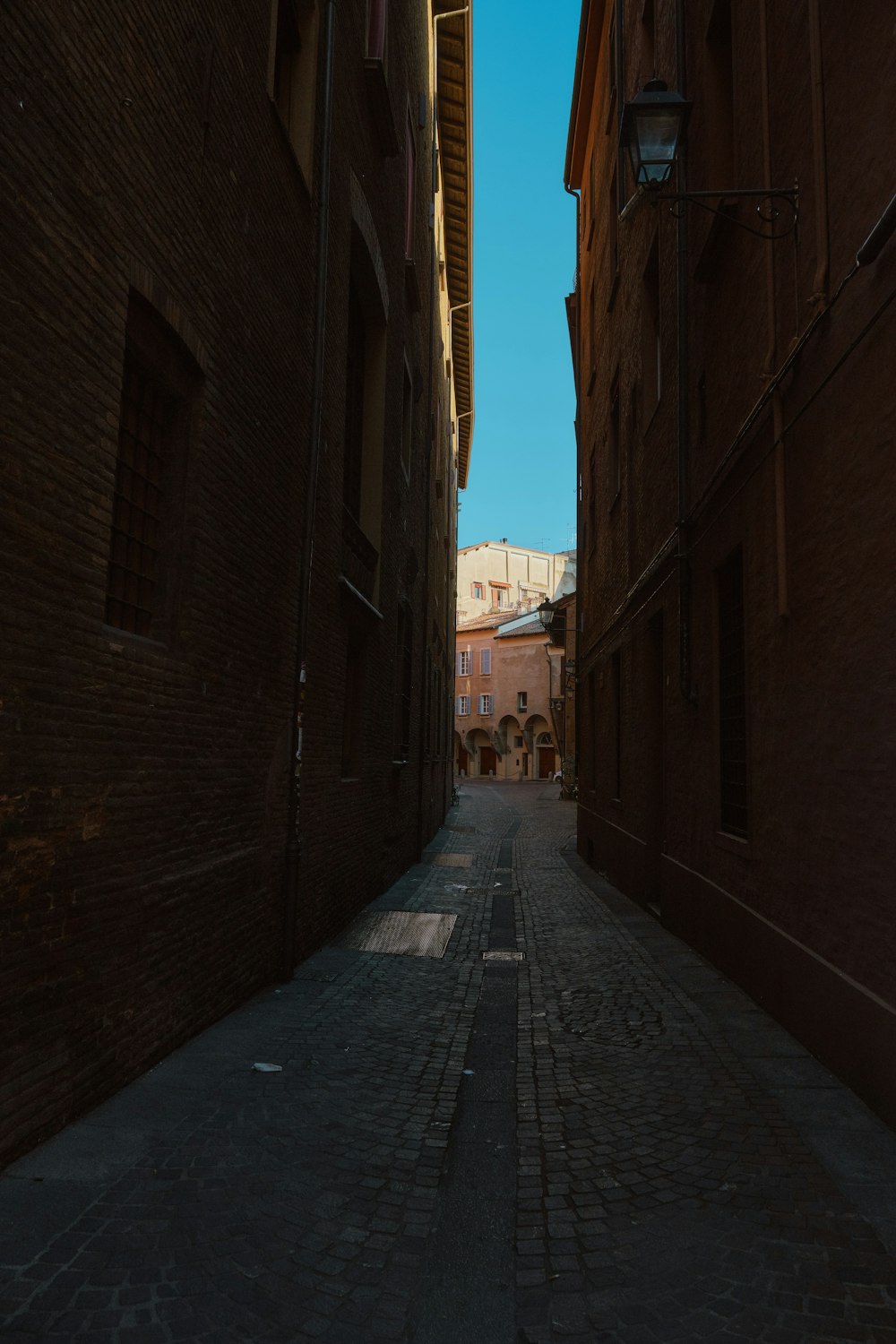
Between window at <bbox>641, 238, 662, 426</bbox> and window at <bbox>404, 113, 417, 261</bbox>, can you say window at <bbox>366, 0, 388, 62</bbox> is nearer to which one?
window at <bbox>404, 113, 417, 261</bbox>

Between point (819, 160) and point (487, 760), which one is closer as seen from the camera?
point (819, 160)

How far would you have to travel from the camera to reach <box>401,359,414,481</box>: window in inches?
492

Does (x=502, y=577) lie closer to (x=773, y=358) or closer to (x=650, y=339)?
(x=650, y=339)

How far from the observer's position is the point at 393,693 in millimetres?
11750

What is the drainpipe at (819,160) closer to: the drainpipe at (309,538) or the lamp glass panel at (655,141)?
the lamp glass panel at (655,141)

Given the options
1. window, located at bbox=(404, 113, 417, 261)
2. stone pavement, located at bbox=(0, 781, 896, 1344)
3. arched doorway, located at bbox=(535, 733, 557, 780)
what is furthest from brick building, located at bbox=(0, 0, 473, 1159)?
arched doorway, located at bbox=(535, 733, 557, 780)

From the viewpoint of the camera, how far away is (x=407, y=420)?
43.6ft

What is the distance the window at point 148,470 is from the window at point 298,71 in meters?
3.24

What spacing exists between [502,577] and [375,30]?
61.3 meters

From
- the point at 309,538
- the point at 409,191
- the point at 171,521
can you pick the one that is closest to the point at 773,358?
the point at 309,538

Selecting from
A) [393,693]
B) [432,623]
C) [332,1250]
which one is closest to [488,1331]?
[332,1250]

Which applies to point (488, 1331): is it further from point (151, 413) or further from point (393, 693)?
point (393, 693)

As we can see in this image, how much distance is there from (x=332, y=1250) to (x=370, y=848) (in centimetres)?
702

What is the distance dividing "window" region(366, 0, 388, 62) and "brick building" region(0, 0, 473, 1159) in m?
0.06
